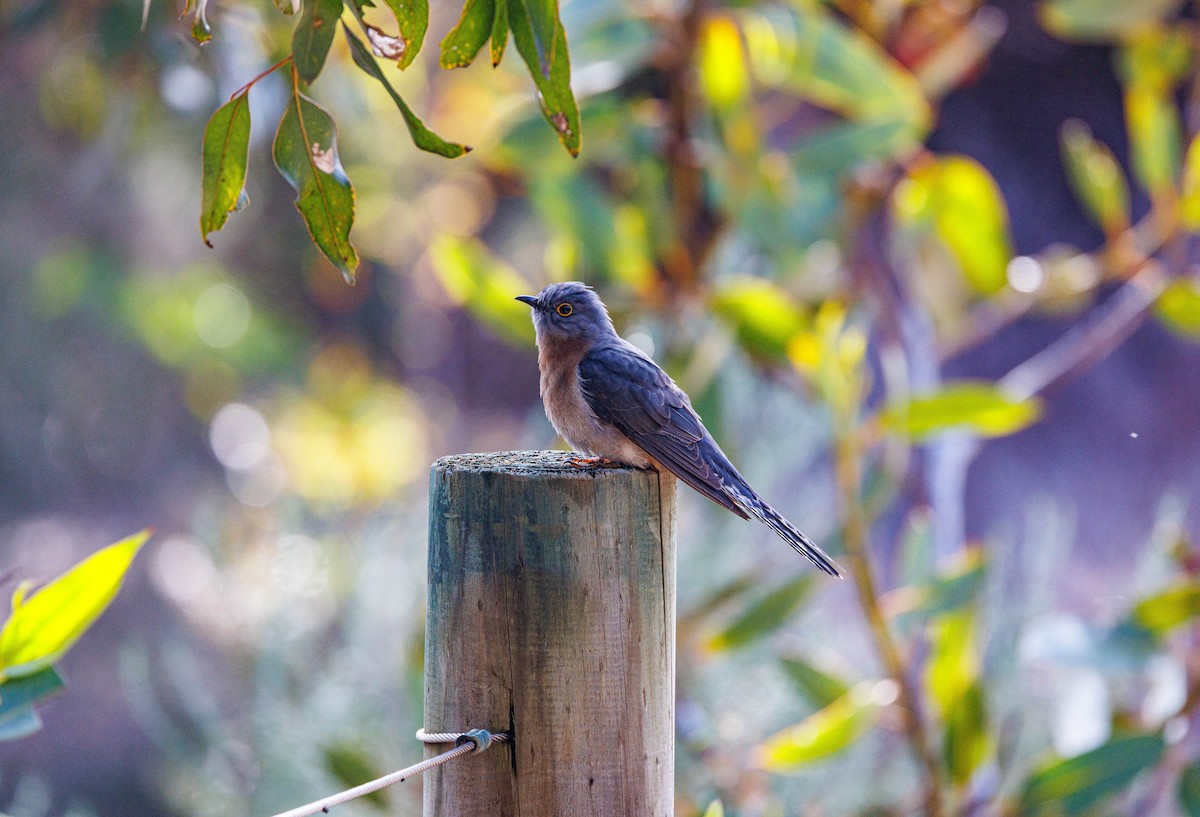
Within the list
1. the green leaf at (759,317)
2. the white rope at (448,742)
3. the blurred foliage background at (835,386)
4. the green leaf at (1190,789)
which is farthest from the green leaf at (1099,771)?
the white rope at (448,742)

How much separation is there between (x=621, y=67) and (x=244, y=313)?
581 cm

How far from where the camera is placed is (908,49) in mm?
4371

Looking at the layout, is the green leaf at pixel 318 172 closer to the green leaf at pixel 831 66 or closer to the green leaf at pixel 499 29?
the green leaf at pixel 499 29

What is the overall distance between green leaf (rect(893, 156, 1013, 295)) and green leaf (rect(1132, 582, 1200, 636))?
111 centimetres

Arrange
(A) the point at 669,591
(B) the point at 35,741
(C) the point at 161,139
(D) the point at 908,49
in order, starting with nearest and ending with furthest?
(A) the point at 669,591 < (D) the point at 908,49 < (C) the point at 161,139 < (B) the point at 35,741

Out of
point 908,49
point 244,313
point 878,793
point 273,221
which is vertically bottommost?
point 878,793

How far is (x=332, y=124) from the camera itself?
140 cm

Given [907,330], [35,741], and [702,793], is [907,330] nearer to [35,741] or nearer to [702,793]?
[702,793]

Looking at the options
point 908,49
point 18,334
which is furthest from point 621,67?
point 18,334

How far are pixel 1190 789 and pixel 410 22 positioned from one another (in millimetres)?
3327

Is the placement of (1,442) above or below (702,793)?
above

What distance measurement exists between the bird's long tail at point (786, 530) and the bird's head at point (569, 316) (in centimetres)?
53

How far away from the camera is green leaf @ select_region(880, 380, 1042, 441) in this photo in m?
3.31

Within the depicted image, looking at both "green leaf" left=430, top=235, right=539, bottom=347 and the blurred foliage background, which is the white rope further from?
"green leaf" left=430, top=235, right=539, bottom=347
